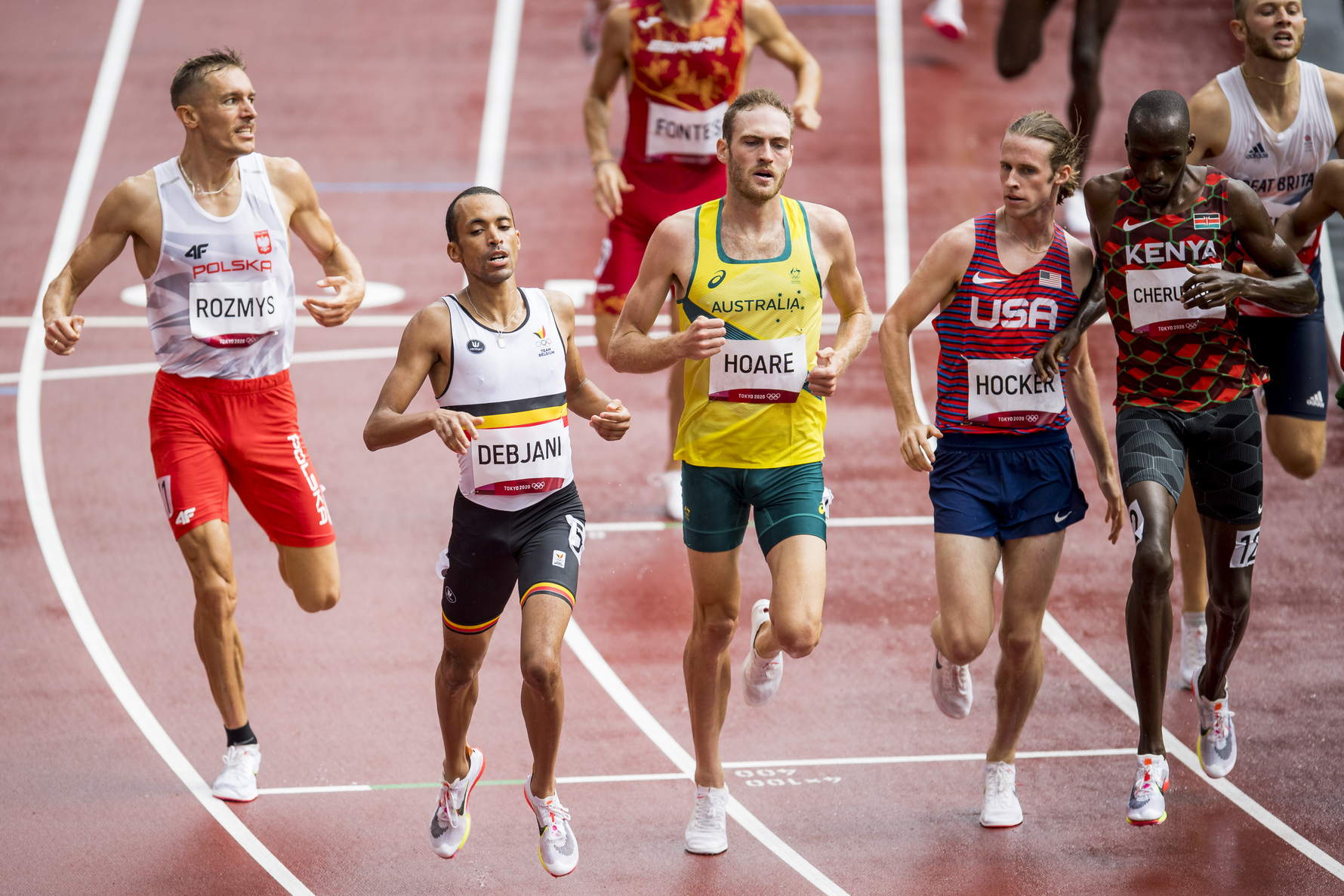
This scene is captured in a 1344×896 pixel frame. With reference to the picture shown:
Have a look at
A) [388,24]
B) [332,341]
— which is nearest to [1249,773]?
[332,341]

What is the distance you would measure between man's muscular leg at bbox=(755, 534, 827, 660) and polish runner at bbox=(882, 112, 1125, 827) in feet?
1.69

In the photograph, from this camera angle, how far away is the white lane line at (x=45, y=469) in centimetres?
659

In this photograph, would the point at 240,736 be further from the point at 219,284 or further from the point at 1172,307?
the point at 1172,307

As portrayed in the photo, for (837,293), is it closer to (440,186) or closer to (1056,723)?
(1056,723)

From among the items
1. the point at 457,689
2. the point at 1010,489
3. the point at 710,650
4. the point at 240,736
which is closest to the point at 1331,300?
the point at 1010,489

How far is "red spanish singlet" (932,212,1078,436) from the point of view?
585 cm

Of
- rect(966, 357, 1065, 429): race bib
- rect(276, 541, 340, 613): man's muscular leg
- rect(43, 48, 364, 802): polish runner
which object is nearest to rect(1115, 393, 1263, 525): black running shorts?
rect(966, 357, 1065, 429): race bib

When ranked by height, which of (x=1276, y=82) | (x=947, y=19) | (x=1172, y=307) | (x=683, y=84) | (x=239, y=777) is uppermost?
(x=947, y=19)

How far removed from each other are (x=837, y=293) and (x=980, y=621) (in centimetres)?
128

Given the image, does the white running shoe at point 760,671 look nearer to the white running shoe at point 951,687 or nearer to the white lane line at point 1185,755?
the white running shoe at point 951,687

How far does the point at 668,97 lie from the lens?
877 cm

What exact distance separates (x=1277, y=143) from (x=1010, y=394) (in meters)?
1.86

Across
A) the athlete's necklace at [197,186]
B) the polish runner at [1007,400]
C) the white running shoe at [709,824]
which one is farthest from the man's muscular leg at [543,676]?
the athlete's necklace at [197,186]

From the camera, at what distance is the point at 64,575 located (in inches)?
348
